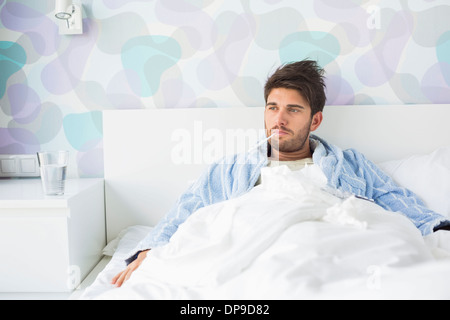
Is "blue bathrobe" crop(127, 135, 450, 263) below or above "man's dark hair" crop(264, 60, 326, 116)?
below

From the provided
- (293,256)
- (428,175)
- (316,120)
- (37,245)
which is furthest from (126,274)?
(428,175)

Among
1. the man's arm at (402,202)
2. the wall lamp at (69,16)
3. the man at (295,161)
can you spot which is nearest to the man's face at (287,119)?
the man at (295,161)

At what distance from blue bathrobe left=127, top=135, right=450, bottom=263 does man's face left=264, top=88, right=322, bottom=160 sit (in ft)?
0.22

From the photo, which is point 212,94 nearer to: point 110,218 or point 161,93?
point 161,93

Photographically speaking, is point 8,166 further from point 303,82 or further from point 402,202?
point 402,202

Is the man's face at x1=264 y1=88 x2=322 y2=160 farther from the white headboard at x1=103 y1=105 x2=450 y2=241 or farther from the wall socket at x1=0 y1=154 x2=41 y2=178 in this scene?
the wall socket at x1=0 y1=154 x2=41 y2=178

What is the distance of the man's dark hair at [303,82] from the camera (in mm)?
1247

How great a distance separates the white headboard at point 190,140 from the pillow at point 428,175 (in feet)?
0.32

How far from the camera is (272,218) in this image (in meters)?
0.77

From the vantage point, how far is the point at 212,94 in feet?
4.84

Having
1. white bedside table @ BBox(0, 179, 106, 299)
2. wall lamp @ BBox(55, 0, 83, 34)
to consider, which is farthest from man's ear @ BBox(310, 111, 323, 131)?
wall lamp @ BBox(55, 0, 83, 34)

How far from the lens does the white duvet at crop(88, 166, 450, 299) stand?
0.60 meters

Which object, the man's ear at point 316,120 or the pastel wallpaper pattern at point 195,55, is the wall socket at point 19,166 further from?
the man's ear at point 316,120
